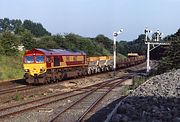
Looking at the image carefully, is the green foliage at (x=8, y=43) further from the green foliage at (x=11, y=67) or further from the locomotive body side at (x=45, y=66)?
the locomotive body side at (x=45, y=66)

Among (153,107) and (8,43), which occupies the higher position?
(8,43)

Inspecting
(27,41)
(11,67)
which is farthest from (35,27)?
(11,67)

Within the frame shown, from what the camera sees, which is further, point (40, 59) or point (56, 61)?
point (56, 61)

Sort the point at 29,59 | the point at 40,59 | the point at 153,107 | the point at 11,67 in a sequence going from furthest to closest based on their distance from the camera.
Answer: the point at 11,67
the point at 29,59
the point at 40,59
the point at 153,107

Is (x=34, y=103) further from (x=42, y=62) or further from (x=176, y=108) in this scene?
(x=42, y=62)

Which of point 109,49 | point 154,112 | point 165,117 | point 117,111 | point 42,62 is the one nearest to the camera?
point 165,117

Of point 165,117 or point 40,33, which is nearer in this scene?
point 165,117

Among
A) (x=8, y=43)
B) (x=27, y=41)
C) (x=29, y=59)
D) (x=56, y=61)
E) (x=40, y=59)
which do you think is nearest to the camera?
(x=40, y=59)

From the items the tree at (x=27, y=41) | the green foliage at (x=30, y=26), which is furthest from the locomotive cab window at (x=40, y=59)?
the green foliage at (x=30, y=26)

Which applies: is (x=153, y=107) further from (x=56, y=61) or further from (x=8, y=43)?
(x=8, y=43)

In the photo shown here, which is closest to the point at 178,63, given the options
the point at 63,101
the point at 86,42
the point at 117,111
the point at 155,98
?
the point at 63,101

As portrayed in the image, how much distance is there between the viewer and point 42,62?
32031 millimetres

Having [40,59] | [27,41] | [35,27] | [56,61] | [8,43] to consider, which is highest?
[35,27]

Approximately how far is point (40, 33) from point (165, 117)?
449 ft
